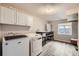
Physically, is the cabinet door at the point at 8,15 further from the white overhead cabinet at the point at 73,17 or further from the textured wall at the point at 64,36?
the white overhead cabinet at the point at 73,17

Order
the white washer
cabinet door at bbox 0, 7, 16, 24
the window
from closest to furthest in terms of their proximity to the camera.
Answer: cabinet door at bbox 0, 7, 16, 24
the window
the white washer

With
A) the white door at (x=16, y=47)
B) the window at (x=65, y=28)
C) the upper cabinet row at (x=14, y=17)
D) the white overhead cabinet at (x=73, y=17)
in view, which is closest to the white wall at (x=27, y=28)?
the upper cabinet row at (x=14, y=17)

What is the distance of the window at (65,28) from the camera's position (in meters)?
1.44

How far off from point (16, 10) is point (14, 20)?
213 millimetres

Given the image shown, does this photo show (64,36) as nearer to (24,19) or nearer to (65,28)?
(65,28)

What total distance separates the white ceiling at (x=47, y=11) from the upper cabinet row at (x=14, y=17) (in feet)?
0.55

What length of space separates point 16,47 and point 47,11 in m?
0.90

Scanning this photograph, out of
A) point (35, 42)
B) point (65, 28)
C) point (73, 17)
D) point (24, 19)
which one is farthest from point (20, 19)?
point (73, 17)

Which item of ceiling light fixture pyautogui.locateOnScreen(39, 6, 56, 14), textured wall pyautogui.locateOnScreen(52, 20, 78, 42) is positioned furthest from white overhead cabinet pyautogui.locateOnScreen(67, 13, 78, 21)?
ceiling light fixture pyautogui.locateOnScreen(39, 6, 56, 14)

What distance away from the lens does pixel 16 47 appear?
1.33 meters

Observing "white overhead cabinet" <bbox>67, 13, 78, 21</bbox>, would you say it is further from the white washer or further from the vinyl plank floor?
the white washer

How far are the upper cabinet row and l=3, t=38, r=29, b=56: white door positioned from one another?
398 millimetres

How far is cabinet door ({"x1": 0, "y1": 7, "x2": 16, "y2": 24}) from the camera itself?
1.34 m

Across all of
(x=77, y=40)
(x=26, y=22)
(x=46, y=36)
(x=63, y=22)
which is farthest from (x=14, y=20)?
(x=77, y=40)
